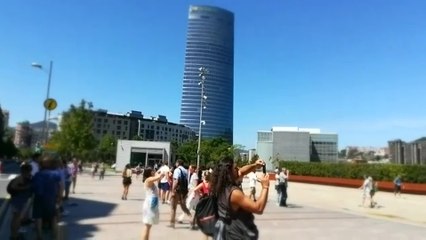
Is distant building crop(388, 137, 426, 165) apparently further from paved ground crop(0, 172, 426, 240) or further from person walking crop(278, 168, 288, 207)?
paved ground crop(0, 172, 426, 240)

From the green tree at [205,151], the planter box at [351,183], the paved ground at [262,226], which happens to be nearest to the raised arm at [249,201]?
the paved ground at [262,226]

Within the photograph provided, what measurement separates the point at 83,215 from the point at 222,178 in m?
9.97

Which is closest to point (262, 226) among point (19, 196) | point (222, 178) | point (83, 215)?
point (83, 215)

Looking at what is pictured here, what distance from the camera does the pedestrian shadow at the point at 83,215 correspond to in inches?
410

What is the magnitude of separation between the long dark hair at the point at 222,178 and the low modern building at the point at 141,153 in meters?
66.1

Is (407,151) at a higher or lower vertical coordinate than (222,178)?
higher

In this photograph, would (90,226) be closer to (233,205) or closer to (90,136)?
(233,205)

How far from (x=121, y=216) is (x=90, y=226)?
2262 mm

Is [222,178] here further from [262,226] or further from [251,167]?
[262,226]

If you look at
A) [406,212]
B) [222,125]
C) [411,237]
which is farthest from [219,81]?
[411,237]

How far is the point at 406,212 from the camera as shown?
21688mm

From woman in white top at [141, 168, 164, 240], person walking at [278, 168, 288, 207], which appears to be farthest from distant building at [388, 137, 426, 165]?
woman in white top at [141, 168, 164, 240]

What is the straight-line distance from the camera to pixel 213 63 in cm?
12631

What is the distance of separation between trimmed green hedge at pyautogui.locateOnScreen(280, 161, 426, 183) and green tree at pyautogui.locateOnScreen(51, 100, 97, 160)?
2432 centimetres
